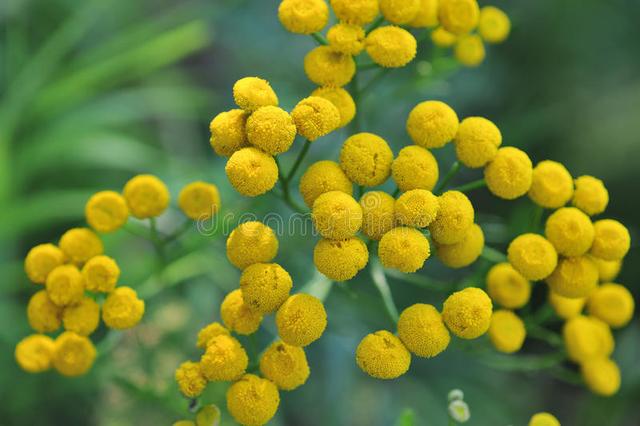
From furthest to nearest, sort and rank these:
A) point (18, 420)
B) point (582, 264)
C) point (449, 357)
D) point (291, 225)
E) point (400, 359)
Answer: point (449, 357) < point (18, 420) < point (291, 225) < point (582, 264) < point (400, 359)

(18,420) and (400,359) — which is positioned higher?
(400,359)

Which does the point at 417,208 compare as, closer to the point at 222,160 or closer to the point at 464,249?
the point at 464,249

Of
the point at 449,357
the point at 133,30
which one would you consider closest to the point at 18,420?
the point at 449,357

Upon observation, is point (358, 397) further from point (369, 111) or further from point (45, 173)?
point (45, 173)

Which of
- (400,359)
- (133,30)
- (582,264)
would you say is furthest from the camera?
(133,30)

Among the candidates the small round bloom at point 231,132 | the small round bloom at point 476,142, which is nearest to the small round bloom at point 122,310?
the small round bloom at point 231,132

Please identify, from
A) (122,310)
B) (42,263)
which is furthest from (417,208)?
(42,263)

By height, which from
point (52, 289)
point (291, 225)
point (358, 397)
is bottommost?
point (358, 397)

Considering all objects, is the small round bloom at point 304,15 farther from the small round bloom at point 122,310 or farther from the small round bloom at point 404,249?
the small round bloom at point 122,310
